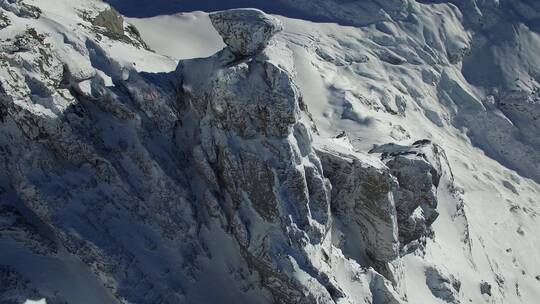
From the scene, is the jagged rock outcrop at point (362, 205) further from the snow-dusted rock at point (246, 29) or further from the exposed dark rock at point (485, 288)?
the exposed dark rock at point (485, 288)

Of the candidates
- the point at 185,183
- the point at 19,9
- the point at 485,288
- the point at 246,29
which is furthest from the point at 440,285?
the point at 19,9

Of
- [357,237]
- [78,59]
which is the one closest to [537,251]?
[357,237]

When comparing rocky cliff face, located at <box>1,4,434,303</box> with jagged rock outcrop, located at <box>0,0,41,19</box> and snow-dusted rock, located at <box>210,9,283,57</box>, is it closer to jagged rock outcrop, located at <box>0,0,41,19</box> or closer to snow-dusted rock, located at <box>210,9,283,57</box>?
snow-dusted rock, located at <box>210,9,283,57</box>

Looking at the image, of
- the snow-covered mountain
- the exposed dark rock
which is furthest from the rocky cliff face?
the exposed dark rock

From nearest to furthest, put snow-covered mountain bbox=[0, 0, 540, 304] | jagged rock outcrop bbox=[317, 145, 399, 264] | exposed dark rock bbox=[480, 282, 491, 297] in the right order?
snow-covered mountain bbox=[0, 0, 540, 304]
jagged rock outcrop bbox=[317, 145, 399, 264]
exposed dark rock bbox=[480, 282, 491, 297]

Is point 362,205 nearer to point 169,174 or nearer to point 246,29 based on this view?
point 169,174

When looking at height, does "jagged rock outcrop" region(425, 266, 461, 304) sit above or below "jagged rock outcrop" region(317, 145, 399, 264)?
below
